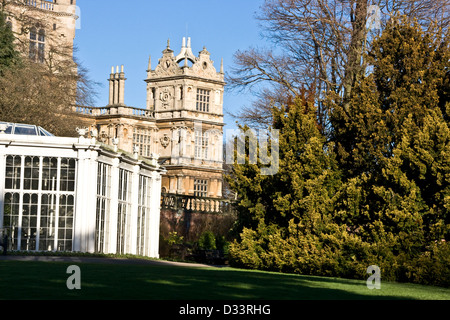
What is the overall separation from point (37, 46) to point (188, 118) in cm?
1304

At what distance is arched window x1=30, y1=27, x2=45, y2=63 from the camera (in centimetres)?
5078

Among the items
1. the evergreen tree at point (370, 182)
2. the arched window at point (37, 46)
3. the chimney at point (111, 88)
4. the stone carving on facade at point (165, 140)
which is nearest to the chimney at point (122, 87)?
the chimney at point (111, 88)

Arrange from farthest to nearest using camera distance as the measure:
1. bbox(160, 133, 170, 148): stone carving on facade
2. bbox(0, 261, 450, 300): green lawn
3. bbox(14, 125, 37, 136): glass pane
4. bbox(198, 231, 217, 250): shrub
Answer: bbox(160, 133, 170, 148): stone carving on facade, bbox(198, 231, 217, 250): shrub, bbox(14, 125, 37, 136): glass pane, bbox(0, 261, 450, 300): green lawn

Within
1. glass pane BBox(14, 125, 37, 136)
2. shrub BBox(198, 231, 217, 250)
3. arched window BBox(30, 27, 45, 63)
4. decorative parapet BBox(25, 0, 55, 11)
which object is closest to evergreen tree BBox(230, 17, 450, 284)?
glass pane BBox(14, 125, 37, 136)

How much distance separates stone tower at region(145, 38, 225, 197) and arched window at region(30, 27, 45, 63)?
9.86 m

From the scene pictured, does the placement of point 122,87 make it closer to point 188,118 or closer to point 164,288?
point 188,118

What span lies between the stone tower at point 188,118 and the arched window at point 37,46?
32.4ft

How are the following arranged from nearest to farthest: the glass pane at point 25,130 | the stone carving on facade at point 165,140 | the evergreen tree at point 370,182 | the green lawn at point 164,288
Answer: the green lawn at point 164,288, the evergreen tree at point 370,182, the glass pane at point 25,130, the stone carving on facade at point 165,140

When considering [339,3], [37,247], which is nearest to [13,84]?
[37,247]

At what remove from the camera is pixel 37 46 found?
5800 cm

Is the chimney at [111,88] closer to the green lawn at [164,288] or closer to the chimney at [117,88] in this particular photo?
the chimney at [117,88]

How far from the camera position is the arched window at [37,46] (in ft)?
167

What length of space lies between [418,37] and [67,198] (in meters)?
12.1

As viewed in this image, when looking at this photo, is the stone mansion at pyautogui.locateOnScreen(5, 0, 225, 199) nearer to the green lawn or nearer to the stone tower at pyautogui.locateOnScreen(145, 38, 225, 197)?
the stone tower at pyautogui.locateOnScreen(145, 38, 225, 197)
